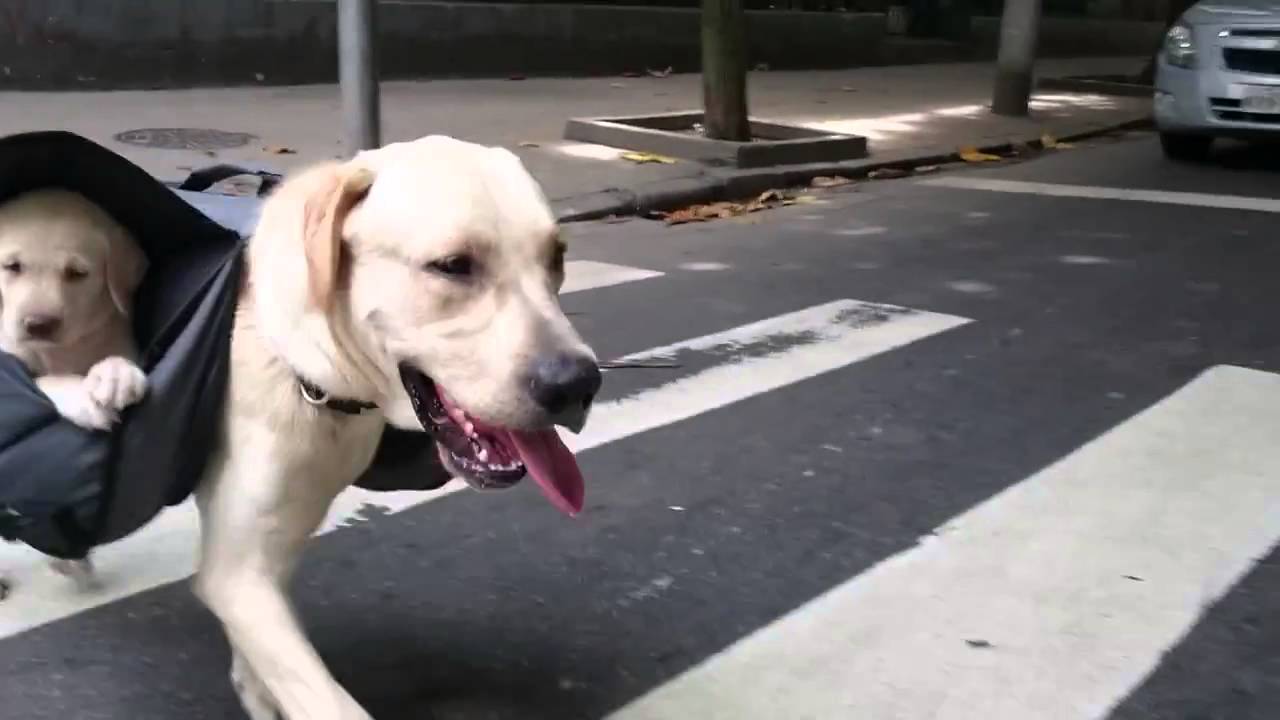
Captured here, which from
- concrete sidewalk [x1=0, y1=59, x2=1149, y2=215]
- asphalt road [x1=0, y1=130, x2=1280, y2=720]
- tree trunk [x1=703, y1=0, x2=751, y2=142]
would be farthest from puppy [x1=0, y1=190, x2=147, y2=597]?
tree trunk [x1=703, y1=0, x2=751, y2=142]

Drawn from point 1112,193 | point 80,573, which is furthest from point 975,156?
point 80,573

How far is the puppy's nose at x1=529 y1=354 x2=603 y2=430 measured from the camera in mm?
2055

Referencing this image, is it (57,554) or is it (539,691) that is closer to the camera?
(57,554)

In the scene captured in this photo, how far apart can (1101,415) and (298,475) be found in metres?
3.24

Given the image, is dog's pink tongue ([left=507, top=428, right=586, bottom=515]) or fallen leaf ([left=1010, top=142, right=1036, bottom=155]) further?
fallen leaf ([left=1010, top=142, right=1036, bottom=155])

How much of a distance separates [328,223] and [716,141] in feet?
26.4

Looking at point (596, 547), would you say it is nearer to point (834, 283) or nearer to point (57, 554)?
point (57, 554)

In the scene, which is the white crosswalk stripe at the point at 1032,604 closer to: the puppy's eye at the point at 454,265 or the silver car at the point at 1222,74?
the puppy's eye at the point at 454,265

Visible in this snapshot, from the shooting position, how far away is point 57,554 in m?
2.45

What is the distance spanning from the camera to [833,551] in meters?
3.55

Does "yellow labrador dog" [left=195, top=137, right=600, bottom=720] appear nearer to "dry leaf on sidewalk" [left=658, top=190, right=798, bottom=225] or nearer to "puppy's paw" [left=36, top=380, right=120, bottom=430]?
"puppy's paw" [left=36, top=380, right=120, bottom=430]

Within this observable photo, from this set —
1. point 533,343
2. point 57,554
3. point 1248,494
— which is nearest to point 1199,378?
point 1248,494

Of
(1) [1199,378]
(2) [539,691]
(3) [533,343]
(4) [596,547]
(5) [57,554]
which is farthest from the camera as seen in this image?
(1) [1199,378]

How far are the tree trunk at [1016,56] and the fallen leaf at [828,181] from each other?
200 inches
